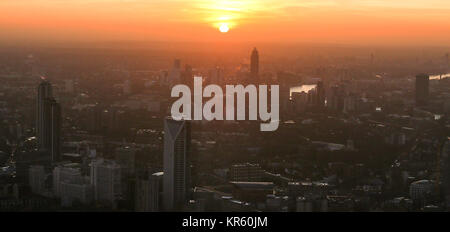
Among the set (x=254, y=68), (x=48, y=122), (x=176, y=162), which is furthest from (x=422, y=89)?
(x=48, y=122)

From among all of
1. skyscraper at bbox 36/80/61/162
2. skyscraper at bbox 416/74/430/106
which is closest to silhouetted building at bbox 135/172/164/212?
skyscraper at bbox 36/80/61/162

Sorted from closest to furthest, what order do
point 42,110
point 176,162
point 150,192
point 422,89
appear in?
point 150,192 → point 176,162 → point 42,110 → point 422,89

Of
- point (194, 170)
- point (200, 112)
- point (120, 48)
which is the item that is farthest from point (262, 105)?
point (194, 170)

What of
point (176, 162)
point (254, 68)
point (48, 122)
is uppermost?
point (254, 68)

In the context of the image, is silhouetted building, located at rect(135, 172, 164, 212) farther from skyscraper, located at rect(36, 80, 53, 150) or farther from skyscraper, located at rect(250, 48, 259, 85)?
skyscraper, located at rect(250, 48, 259, 85)

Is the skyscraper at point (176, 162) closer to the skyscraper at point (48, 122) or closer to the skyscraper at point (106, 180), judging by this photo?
the skyscraper at point (106, 180)

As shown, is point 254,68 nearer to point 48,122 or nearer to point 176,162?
point 48,122
